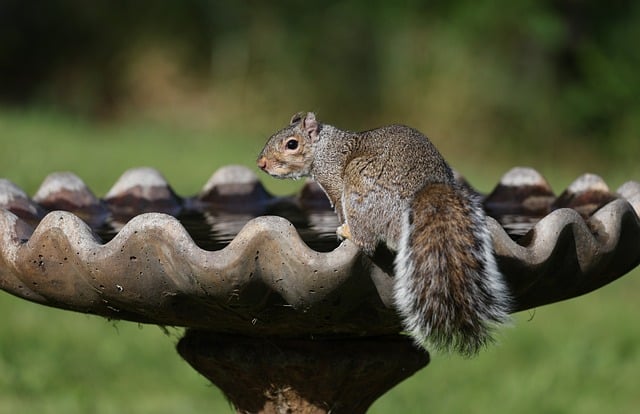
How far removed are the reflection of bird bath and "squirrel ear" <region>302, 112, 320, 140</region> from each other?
30 centimetres

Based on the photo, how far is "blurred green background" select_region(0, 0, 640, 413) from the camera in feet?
18.7

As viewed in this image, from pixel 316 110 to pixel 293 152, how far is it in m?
8.67

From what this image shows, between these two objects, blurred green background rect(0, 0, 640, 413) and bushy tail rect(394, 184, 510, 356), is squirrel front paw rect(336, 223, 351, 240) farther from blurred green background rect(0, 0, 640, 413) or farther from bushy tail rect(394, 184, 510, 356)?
blurred green background rect(0, 0, 640, 413)

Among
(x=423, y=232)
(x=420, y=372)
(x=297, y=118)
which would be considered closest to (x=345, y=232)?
(x=423, y=232)

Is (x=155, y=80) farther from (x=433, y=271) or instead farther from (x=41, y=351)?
Answer: (x=433, y=271)

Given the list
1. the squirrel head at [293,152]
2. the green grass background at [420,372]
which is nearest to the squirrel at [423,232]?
the squirrel head at [293,152]

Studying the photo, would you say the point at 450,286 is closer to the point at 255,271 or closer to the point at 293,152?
the point at 255,271

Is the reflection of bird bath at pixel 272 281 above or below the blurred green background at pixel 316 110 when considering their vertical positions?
below

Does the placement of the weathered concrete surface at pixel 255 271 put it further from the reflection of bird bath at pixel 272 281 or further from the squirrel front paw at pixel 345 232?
the squirrel front paw at pixel 345 232

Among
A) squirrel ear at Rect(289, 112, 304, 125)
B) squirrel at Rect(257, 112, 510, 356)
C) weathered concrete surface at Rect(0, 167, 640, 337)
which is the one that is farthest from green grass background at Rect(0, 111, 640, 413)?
weathered concrete surface at Rect(0, 167, 640, 337)

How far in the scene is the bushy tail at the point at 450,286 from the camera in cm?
237

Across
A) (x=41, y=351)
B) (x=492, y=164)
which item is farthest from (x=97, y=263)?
(x=492, y=164)

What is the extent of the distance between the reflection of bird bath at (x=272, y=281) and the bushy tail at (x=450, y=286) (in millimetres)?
79

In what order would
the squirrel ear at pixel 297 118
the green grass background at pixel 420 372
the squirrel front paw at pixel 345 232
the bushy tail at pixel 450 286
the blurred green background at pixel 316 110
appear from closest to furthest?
the bushy tail at pixel 450 286, the squirrel front paw at pixel 345 232, the squirrel ear at pixel 297 118, the green grass background at pixel 420 372, the blurred green background at pixel 316 110
